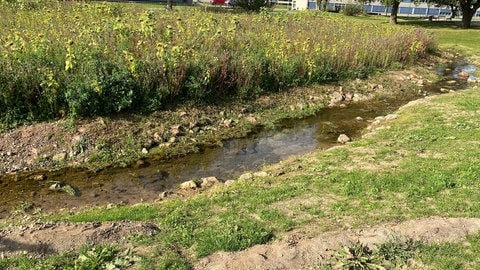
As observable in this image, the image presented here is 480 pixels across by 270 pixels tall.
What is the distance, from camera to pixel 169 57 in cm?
1133

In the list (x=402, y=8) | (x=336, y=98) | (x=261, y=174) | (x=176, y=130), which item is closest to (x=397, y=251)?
(x=261, y=174)

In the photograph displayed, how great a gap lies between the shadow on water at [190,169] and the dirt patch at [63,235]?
182 cm

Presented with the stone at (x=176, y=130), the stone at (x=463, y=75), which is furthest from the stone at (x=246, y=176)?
the stone at (x=463, y=75)

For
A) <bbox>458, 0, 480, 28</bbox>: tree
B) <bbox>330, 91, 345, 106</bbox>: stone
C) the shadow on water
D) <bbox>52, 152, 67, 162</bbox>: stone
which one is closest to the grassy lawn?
the shadow on water

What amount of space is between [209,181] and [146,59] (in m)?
4.51

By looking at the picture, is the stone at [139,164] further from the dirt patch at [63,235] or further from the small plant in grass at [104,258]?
the small plant in grass at [104,258]

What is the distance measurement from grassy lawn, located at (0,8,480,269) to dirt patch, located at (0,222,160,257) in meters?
0.17

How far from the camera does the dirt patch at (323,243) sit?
16.5 ft

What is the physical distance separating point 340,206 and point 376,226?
718 mm

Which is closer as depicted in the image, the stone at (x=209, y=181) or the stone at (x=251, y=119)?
the stone at (x=209, y=181)

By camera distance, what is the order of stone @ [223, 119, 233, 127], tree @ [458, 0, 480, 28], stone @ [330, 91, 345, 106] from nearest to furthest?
1. stone @ [223, 119, 233, 127]
2. stone @ [330, 91, 345, 106]
3. tree @ [458, 0, 480, 28]

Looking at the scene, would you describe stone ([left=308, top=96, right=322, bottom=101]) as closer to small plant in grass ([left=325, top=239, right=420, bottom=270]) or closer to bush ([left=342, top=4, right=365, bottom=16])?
small plant in grass ([left=325, top=239, right=420, bottom=270])

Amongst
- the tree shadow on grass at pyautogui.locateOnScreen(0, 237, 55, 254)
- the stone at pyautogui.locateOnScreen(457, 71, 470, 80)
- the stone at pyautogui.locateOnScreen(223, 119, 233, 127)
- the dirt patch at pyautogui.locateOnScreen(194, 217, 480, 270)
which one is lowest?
the stone at pyautogui.locateOnScreen(457, 71, 470, 80)

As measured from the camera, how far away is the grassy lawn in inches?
209
